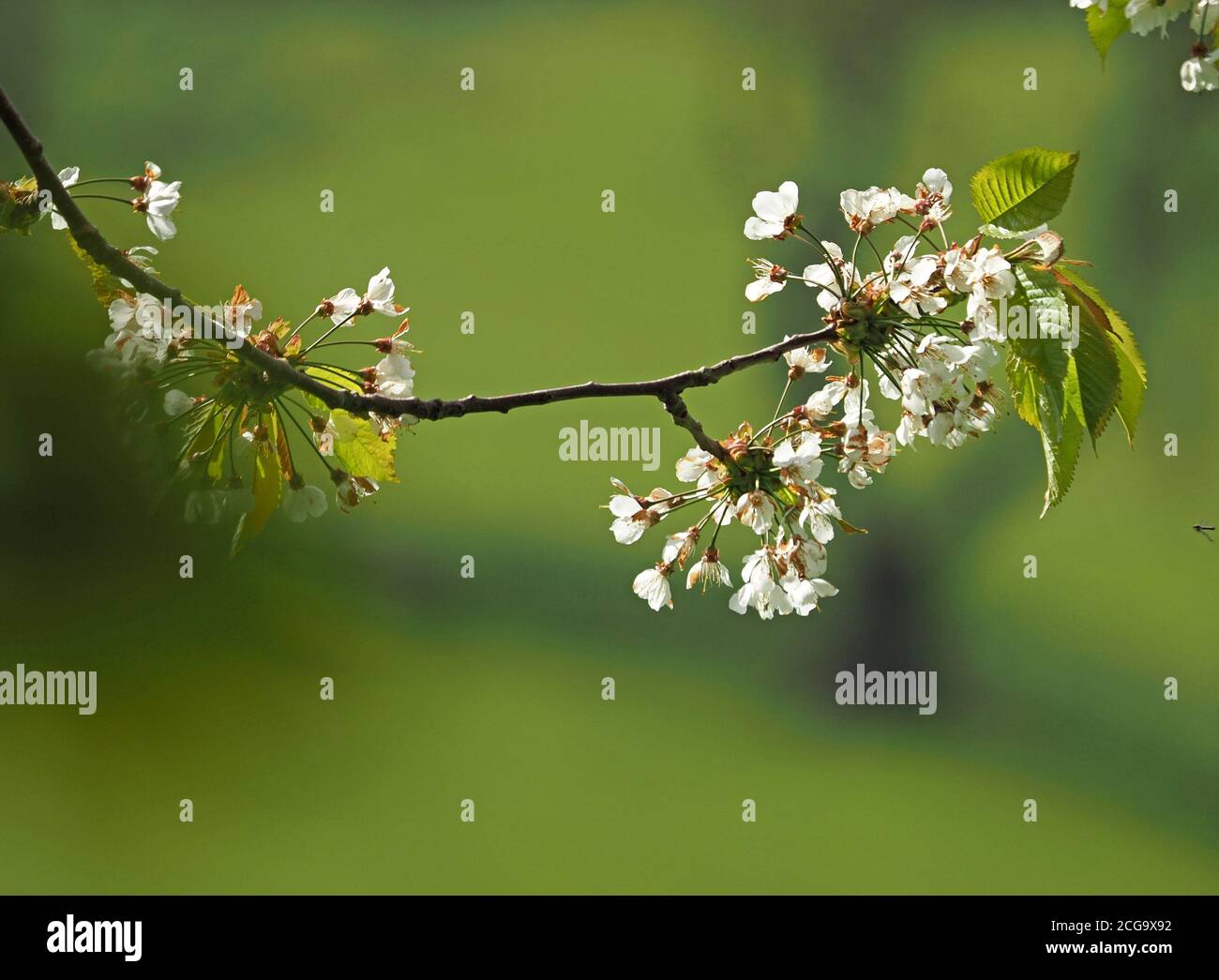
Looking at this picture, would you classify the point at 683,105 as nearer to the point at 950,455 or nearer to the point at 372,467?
the point at 950,455

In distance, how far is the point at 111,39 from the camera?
2.60 meters

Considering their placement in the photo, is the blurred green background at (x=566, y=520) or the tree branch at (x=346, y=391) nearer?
the tree branch at (x=346, y=391)

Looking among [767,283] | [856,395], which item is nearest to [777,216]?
[767,283]

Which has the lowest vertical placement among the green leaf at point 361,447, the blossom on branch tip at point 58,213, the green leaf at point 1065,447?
the green leaf at point 1065,447

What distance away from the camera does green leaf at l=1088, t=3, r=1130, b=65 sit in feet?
2.36

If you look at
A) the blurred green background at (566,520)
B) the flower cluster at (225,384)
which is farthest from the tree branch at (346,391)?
the blurred green background at (566,520)

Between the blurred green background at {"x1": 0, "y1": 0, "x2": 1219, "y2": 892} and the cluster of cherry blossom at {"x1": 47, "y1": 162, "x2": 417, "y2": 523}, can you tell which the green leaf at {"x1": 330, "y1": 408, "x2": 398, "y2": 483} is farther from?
the blurred green background at {"x1": 0, "y1": 0, "x2": 1219, "y2": 892}

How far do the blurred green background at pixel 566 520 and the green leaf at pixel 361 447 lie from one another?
164cm

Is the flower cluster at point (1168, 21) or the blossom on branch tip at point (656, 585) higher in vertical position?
the flower cluster at point (1168, 21)

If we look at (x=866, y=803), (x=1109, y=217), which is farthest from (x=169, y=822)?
(x=1109, y=217)

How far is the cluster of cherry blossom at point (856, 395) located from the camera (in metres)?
0.80

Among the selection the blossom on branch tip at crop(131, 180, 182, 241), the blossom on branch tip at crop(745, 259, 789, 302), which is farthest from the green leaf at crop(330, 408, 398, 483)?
the blossom on branch tip at crop(745, 259, 789, 302)

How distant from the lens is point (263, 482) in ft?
2.81

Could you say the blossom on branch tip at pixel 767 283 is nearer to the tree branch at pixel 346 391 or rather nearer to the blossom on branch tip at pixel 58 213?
the tree branch at pixel 346 391
